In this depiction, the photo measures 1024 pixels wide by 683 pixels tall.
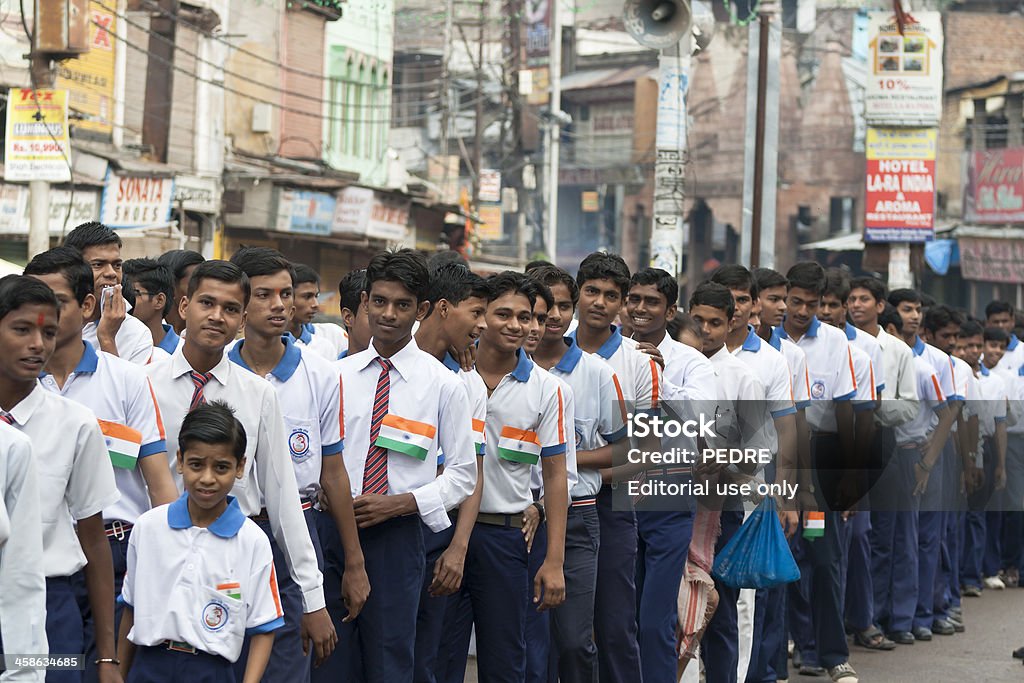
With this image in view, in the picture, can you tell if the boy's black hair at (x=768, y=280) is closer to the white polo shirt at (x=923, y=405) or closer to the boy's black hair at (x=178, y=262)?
the white polo shirt at (x=923, y=405)

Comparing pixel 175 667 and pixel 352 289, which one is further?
pixel 352 289

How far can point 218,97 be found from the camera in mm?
24859

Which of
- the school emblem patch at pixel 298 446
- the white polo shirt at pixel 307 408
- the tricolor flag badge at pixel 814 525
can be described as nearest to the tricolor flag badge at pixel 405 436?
the white polo shirt at pixel 307 408

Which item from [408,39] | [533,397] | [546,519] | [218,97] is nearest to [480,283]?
[533,397]

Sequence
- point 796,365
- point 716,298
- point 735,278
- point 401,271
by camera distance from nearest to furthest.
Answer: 1. point 401,271
2. point 716,298
3. point 735,278
4. point 796,365

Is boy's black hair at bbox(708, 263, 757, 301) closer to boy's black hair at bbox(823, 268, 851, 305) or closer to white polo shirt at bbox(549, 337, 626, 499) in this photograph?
boy's black hair at bbox(823, 268, 851, 305)

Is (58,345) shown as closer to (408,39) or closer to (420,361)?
(420,361)

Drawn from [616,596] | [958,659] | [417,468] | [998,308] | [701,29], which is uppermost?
[701,29]

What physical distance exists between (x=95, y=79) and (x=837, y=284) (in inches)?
556

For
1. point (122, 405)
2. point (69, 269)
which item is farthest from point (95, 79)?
point (122, 405)

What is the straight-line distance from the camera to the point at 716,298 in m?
8.40

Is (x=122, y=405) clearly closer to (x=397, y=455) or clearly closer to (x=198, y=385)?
(x=198, y=385)

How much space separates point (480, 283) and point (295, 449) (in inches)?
48.1

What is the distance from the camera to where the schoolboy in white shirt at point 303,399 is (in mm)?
5699
